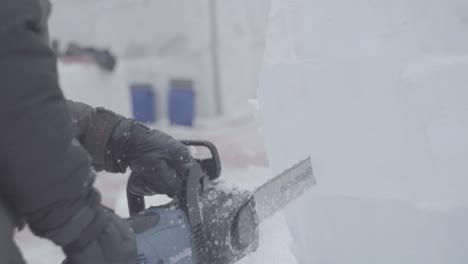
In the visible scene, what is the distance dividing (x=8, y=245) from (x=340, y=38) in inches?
53.0

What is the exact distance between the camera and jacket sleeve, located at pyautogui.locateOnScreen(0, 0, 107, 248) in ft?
2.76

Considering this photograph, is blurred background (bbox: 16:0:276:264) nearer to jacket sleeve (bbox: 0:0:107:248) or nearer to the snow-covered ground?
the snow-covered ground

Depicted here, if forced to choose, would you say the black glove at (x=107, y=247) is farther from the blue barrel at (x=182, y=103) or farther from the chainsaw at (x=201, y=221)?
the blue barrel at (x=182, y=103)

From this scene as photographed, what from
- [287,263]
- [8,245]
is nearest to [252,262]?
[287,263]

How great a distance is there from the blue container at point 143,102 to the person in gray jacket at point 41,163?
5050 mm

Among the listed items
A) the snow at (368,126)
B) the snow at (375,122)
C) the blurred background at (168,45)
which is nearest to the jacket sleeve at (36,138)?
the snow at (368,126)

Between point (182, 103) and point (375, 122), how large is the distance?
4366 mm

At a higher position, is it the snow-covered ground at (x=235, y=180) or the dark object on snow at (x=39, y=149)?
the dark object on snow at (x=39, y=149)

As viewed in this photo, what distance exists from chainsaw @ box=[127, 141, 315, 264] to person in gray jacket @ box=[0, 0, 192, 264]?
0.59 ft

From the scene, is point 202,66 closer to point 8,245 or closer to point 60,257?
point 60,257

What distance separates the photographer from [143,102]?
6078 mm

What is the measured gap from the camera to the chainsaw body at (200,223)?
1237 mm

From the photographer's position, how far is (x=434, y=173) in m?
1.71

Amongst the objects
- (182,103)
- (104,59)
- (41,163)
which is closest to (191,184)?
(41,163)
